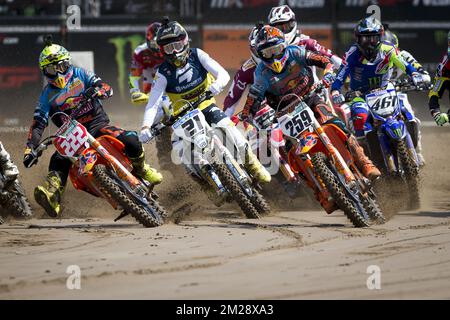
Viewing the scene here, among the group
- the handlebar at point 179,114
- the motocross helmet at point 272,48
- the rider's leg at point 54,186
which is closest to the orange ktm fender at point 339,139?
the motocross helmet at point 272,48

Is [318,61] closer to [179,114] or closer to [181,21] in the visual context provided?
[179,114]

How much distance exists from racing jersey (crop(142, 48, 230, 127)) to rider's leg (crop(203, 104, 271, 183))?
0.18 metres

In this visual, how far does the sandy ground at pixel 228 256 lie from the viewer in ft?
27.9

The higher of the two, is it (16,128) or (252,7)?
(252,7)

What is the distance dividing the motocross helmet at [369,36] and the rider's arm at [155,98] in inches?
99.0

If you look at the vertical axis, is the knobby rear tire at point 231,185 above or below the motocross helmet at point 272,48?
below

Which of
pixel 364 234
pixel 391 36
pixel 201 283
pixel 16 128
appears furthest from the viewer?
pixel 16 128

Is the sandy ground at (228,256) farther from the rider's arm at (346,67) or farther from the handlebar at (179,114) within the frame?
the rider's arm at (346,67)

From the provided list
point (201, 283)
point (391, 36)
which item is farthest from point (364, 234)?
point (391, 36)

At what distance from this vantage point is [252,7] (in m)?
22.0

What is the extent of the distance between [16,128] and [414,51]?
7.57m

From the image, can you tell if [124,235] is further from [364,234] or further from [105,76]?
[105,76]

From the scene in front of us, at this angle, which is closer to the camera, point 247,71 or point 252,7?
point 247,71

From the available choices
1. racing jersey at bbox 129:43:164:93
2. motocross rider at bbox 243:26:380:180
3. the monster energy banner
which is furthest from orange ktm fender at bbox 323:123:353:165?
Answer: the monster energy banner
